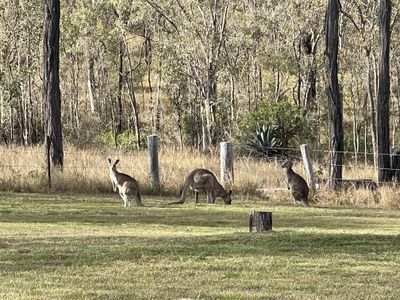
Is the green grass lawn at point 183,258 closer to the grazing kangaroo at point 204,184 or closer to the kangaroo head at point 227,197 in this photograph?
the grazing kangaroo at point 204,184

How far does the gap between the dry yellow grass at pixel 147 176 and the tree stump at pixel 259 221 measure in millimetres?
9490

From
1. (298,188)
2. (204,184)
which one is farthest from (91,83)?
(204,184)

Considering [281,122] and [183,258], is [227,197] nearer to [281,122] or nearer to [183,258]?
[183,258]

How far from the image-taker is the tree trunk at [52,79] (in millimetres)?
27047

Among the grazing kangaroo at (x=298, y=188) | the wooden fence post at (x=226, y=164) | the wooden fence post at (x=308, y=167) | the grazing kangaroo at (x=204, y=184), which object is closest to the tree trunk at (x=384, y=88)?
the wooden fence post at (x=308, y=167)

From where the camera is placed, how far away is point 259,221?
14500 millimetres

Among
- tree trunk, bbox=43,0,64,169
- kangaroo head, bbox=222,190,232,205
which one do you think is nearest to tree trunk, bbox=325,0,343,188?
kangaroo head, bbox=222,190,232,205

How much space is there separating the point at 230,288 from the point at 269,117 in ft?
103

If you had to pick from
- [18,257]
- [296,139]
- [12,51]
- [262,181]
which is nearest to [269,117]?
[296,139]

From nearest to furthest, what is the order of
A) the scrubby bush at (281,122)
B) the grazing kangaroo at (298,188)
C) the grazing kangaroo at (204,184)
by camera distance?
the grazing kangaroo at (204,184)
the grazing kangaroo at (298,188)
the scrubby bush at (281,122)

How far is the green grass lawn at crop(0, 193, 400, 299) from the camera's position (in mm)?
9375

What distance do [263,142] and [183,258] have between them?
2222 cm

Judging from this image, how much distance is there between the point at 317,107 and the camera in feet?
182

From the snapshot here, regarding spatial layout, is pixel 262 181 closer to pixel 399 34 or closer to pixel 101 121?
pixel 399 34
